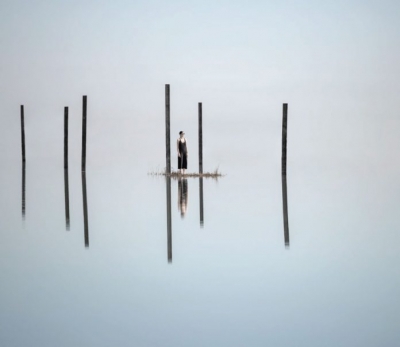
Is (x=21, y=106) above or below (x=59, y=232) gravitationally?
above

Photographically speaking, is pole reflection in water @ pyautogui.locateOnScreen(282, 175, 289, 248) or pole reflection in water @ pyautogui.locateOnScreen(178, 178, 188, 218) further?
pole reflection in water @ pyautogui.locateOnScreen(178, 178, 188, 218)

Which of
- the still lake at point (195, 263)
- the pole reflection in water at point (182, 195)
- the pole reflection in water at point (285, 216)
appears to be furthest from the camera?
the pole reflection in water at point (182, 195)

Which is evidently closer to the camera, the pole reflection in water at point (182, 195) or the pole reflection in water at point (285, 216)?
the pole reflection in water at point (285, 216)

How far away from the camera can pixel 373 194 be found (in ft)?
69.6

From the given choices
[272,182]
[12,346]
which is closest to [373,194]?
[272,182]

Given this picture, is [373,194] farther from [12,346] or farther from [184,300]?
[12,346]

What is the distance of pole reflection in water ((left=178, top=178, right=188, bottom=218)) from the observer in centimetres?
1688

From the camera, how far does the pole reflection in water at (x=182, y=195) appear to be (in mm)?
16875

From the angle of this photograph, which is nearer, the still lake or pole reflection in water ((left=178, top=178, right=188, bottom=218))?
the still lake

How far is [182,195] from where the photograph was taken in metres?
20.3

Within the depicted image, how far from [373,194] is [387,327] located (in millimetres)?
14245

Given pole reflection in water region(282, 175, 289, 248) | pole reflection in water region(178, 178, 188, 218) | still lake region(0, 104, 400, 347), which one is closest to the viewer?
still lake region(0, 104, 400, 347)

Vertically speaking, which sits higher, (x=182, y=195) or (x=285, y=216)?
(x=182, y=195)

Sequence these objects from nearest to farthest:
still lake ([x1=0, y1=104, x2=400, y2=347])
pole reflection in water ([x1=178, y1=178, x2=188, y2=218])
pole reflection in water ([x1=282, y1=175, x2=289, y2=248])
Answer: still lake ([x1=0, y1=104, x2=400, y2=347]) < pole reflection in water ([x1=282, y1=175, x2=289, y2=248]) < pole reflection in water ([x1=178, y1=178, x2=188, y2=218])
